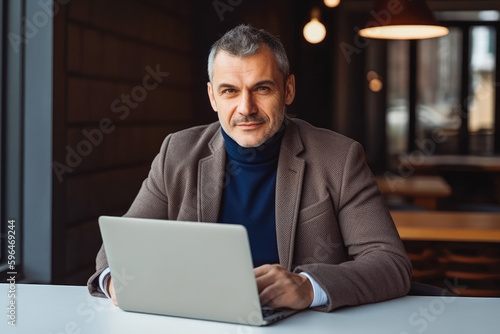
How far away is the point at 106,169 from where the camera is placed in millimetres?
4336

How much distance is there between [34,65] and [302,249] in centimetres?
179

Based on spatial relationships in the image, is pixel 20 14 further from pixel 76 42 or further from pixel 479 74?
pixel 479 74

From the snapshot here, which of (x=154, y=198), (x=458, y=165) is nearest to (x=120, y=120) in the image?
(x=154, y=198)

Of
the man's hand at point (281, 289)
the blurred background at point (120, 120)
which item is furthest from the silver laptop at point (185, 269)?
the blurred background at point (120, 120)

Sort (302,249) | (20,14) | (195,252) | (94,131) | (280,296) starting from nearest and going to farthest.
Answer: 1. (195,252)
2. (280,296)
3. (302,249)
4. (20,14)
5. (94,131)

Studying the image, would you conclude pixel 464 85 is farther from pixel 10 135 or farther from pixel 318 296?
pixel 318 296

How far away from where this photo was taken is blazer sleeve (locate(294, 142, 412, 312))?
5.97ft

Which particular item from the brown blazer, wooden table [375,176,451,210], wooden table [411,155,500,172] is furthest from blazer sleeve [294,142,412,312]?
wooden table [411,155,500,172]

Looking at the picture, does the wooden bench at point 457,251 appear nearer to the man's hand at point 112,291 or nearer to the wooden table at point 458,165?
the man's hand at point 112,291

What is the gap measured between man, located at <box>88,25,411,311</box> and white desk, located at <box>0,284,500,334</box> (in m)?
0.11

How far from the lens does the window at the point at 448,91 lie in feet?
40.5

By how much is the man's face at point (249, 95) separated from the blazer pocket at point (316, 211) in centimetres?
27

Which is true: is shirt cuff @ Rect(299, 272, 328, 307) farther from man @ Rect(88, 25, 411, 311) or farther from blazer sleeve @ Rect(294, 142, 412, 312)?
man @ Rect(88, 25, 411, 311)

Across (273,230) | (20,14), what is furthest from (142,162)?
(273,230)
